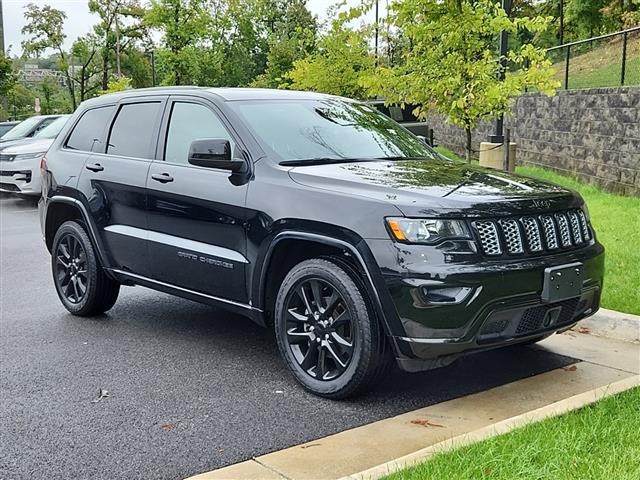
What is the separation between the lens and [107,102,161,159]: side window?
19.1ft

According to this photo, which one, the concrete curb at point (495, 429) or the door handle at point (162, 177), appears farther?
the door handle at point (162, 177)

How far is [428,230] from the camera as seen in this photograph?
13.2 ft

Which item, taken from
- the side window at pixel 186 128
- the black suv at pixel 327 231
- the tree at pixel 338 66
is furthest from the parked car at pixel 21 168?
the side window at pixel 186 128

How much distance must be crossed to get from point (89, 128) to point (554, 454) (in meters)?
4.76

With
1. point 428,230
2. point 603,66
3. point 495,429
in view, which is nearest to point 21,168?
point 603,66

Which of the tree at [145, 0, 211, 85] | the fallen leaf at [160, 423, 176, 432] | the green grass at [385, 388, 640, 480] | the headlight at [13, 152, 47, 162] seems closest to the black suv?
the green grass at [385, 388, 640, 480]

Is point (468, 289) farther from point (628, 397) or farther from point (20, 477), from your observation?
point (20, 477)

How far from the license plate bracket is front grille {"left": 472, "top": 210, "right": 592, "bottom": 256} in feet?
0.44

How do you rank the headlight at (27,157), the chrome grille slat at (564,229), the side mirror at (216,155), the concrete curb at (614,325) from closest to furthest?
1. the chrome grille slat at (564,229)
2. the side mirror at (216,155)
3. the concrete curb at (614,325)
4. the headlight at (27,157)

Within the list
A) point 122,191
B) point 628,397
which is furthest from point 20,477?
point 628,397

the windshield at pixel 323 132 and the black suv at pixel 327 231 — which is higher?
the windshield at pixel 323 132

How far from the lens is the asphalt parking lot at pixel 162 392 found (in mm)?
3795

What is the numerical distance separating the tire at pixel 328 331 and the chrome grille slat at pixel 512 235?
2.70 feet

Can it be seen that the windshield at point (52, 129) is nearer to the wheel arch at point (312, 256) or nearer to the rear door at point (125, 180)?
the rear door at point (125, 180)
